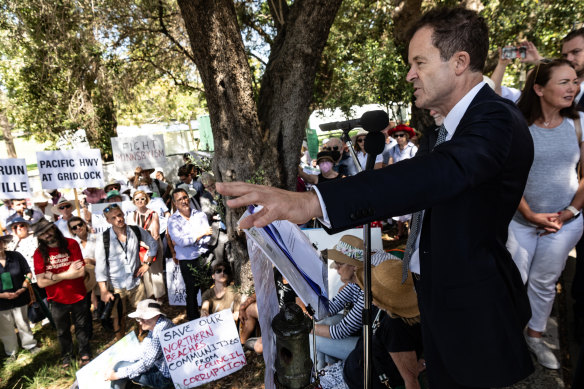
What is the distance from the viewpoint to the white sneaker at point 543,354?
2.88m

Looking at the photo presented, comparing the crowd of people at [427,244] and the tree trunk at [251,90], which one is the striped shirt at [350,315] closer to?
the crowd of people at [427,244]

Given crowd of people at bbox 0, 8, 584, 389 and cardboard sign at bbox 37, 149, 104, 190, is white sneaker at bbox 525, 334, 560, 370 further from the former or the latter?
cardboard sign at bbox 37, 149, 104, 190

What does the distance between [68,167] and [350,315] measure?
5.59m

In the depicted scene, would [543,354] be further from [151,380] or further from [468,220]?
[151,380]

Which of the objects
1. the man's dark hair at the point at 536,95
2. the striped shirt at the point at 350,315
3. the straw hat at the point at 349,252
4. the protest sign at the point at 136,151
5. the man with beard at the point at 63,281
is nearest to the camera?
the man's dark hair at the point at 536,95

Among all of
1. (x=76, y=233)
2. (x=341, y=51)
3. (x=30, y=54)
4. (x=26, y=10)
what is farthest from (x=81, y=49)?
(x=341, y=51)

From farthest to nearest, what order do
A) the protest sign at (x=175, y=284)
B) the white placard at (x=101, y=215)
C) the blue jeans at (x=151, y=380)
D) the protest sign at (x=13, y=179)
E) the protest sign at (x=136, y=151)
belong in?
the protest sign at (x=136, y=151), the protest sign at (x=13, y=179), the white placard at (x=101, y=215), the protest sign at (x=175, y=284), the blue jeans at (x=151, y=380)

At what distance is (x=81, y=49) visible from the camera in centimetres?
977

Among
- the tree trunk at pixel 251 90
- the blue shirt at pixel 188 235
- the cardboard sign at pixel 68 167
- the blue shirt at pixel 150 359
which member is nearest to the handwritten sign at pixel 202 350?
the blue shirt at pixel 150 359

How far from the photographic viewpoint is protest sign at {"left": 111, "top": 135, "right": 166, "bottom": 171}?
28.1 ft

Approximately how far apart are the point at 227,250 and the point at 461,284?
4.26 meters

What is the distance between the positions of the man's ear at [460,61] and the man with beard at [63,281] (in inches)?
184

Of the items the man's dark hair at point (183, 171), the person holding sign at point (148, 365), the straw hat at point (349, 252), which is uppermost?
the man's dark hair at point (183, 171)

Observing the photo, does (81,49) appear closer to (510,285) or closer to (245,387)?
(245,387)
